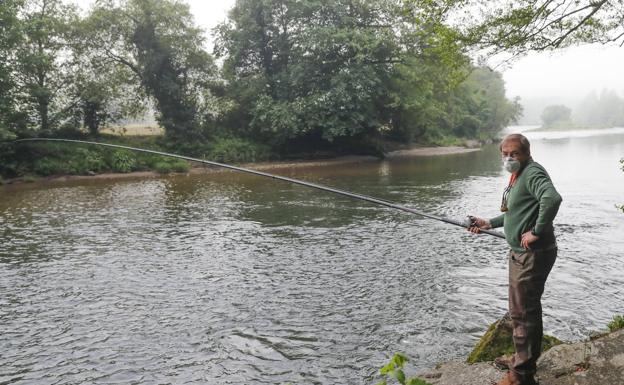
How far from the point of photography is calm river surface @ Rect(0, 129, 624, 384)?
692 cm

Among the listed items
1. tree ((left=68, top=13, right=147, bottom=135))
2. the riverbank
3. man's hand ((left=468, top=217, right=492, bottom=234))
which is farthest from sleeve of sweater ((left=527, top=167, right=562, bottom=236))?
tree ((left=68, top=13, right=147, bottom=135))

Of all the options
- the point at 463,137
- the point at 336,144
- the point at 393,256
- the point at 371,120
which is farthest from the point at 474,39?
the point at 463,137

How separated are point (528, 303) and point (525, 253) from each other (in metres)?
0.51

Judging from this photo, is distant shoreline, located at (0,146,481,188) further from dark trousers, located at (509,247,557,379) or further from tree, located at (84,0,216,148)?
dark trousers, located at (509,247,557,379)

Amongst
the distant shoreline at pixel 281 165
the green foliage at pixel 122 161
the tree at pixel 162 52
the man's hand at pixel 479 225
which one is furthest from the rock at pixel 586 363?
the tree at pixel 162 52

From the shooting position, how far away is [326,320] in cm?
823

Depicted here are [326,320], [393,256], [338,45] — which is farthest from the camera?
Result: [338,45]

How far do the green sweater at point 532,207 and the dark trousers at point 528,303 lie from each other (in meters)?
0.12

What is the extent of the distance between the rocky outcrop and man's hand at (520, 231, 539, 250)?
5.16 ft

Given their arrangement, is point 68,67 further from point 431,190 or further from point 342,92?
point 431,190

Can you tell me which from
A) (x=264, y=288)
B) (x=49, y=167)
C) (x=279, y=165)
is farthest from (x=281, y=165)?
→ (x=264, y=288)

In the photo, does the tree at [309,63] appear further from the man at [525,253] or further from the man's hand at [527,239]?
the man's hand at [527,239]

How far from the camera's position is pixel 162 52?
124 ft

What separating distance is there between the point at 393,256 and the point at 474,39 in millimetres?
6828
